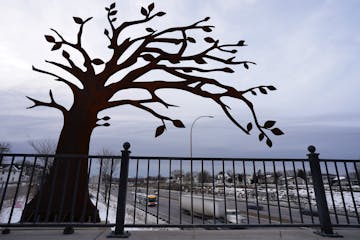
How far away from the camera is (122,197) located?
2.73m

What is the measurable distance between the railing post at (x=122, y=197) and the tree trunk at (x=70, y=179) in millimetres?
1095

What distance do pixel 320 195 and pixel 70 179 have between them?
4.30m

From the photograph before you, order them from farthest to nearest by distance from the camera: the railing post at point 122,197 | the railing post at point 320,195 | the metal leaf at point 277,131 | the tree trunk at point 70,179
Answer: the metal leaf at point 277,131, the tree trunk at point 70,179, the railing post at point 320,195, the railing post at point 122,197

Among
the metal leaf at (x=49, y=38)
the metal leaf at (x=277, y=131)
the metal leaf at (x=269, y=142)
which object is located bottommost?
the metal leaf at (x=269, y=142)

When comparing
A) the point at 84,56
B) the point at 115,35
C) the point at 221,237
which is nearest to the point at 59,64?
the point at 84,56

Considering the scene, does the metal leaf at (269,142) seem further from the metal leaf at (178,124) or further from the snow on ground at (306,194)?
the metal leaf at (178,124)

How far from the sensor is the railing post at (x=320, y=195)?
2.77 meters

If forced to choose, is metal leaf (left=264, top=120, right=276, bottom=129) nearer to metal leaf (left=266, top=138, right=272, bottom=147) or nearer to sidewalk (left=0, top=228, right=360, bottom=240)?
metal leaf (left=266, top=138, right=272, bottom=147)

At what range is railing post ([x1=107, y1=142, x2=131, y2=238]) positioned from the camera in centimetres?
263

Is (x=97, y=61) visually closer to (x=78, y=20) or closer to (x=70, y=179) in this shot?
(x=78, y=20)

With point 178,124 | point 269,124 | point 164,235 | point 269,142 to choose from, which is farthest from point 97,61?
point 269,142

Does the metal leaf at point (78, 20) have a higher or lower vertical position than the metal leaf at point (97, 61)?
higher

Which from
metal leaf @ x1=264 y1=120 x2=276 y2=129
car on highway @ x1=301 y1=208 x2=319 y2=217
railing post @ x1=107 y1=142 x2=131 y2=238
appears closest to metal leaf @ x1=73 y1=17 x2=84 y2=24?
railing post @ x1=107 y1=142 x2=131 y2=238

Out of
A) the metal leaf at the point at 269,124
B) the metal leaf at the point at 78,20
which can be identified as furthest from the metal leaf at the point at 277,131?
the metal leaf at the point at 78,20
